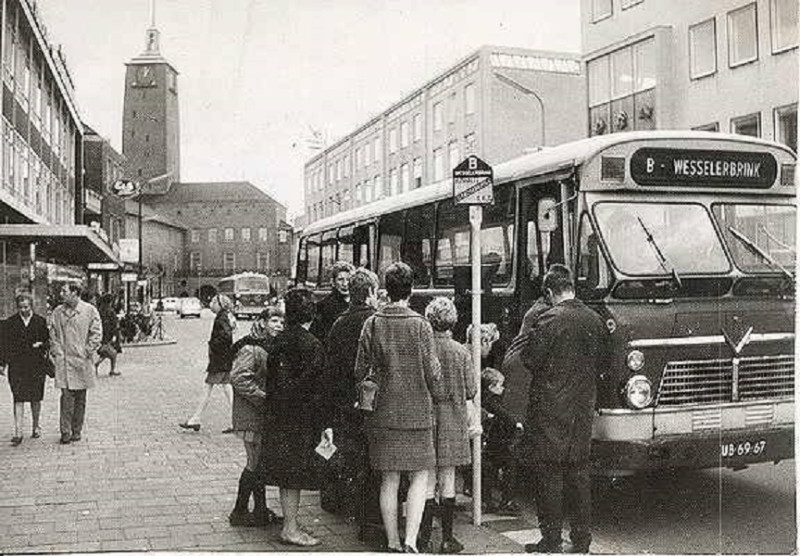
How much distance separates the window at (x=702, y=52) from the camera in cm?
1732

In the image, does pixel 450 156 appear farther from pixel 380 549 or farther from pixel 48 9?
pixel 380 549

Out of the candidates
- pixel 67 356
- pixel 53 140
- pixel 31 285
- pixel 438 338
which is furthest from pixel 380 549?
pixel 53 140

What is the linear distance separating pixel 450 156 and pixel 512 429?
19.7 feet

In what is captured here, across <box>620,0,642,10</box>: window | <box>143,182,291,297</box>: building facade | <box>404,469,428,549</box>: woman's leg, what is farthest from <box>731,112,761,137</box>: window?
<box>143,182,291,297</box>: building facade

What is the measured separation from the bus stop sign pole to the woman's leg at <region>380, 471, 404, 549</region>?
948 millimetres

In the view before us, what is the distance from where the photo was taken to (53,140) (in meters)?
31.8

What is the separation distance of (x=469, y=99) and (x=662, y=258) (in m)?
5.56

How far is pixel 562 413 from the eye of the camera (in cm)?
572

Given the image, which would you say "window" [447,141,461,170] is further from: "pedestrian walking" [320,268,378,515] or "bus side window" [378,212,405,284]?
"pedestrian walking" [320,268,378,515]

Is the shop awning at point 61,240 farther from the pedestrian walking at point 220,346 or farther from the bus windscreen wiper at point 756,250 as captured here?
the bus windscreen wiper at point 756,250

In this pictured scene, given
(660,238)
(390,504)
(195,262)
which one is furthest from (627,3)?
(195,262)

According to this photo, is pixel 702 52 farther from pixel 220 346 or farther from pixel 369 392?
pixel 369 392

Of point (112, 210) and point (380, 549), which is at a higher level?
point (112, 210)

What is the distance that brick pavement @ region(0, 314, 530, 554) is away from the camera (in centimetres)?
603
